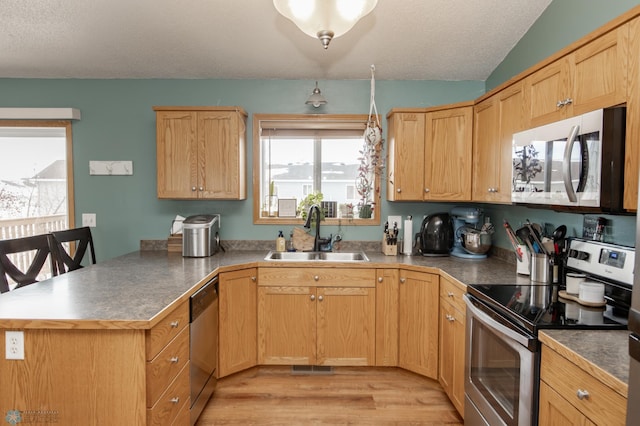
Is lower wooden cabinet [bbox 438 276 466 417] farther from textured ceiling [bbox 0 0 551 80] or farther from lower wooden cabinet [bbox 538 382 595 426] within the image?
textured ceiling [bbox 0 0 551 80]

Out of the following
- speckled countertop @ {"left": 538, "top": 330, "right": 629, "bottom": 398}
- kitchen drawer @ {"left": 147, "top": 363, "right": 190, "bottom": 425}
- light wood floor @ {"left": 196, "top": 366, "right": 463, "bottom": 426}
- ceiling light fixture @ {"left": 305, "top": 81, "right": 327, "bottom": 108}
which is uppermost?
ceiling light fixture @ {"left": 305, "top": 81, "right": 327, "bottom": 108}

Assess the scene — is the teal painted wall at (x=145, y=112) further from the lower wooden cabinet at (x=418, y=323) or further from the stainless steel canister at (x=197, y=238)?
the lower wooden cabinet at (x=418, y=323)

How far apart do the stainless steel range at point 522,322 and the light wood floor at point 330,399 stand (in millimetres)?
467

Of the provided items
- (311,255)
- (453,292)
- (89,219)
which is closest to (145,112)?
(89,219)

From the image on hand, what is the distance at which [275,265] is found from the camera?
9.18 ft

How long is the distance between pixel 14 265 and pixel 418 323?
2730 mm

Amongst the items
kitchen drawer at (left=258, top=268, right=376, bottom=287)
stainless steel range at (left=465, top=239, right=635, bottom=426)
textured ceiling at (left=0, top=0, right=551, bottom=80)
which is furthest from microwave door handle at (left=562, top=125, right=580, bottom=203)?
kitchen drawer at (left=258, top=268, right=376, bottom=287)

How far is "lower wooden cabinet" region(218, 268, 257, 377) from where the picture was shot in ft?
8.73

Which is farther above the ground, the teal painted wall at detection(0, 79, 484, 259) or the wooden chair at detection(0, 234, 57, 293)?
the teal painted wall at detection(0, 79, 484, 259)

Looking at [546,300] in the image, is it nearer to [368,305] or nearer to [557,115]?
[557,115]

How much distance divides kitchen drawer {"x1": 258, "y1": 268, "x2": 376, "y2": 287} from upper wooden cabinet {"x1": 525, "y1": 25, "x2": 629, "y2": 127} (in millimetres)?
1499

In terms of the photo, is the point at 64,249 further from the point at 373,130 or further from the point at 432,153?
the point at 432,153

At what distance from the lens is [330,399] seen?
2496mm

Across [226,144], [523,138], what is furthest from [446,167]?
[226,144]
